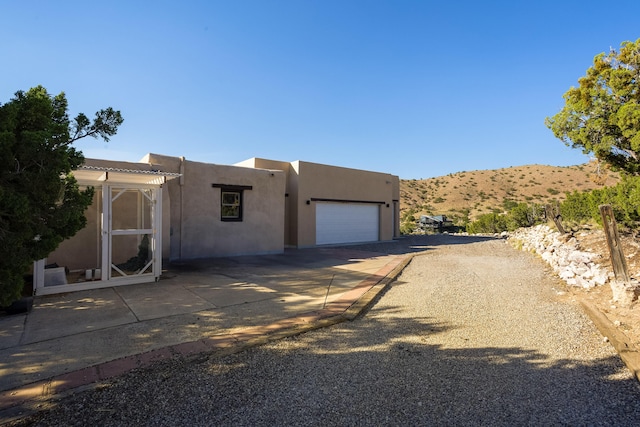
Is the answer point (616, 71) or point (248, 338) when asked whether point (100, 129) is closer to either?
point (248, 338)

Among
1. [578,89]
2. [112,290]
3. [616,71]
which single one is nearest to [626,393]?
[112,290]

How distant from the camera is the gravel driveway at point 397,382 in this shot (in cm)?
270

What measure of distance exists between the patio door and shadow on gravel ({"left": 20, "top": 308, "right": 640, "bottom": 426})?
468cm

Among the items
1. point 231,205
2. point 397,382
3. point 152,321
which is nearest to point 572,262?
point 397,382

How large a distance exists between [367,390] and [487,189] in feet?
187

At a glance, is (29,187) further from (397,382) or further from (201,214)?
(201,214)

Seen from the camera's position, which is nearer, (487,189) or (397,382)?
(397,382)

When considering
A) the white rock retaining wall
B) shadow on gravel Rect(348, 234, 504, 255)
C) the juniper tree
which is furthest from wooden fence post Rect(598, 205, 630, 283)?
shadow on gravel Rect(348, 234, 504, 255)

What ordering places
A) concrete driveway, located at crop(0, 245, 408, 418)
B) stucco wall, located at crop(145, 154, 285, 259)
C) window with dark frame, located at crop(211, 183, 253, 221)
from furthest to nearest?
window with dark frame, located at crop(211, 183, 253, 221) < stucco wall, located at crop(145, 154, 285, 259) < concrete driveway, located at crop(0, 245, 408, 418)

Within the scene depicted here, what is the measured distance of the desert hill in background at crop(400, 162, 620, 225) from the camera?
1806 inches

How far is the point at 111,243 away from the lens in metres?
7.04

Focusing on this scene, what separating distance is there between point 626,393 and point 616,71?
13580 millimetres

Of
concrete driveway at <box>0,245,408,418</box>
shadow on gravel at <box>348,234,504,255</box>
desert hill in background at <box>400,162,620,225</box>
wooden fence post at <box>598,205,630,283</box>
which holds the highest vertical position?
desert hill in background at <box>400,162,620,225</box>

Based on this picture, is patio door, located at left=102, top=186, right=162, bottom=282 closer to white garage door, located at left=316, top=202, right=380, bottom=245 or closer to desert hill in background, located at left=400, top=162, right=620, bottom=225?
white garage door, located at left=316, top=202, right=380, bottom=245
